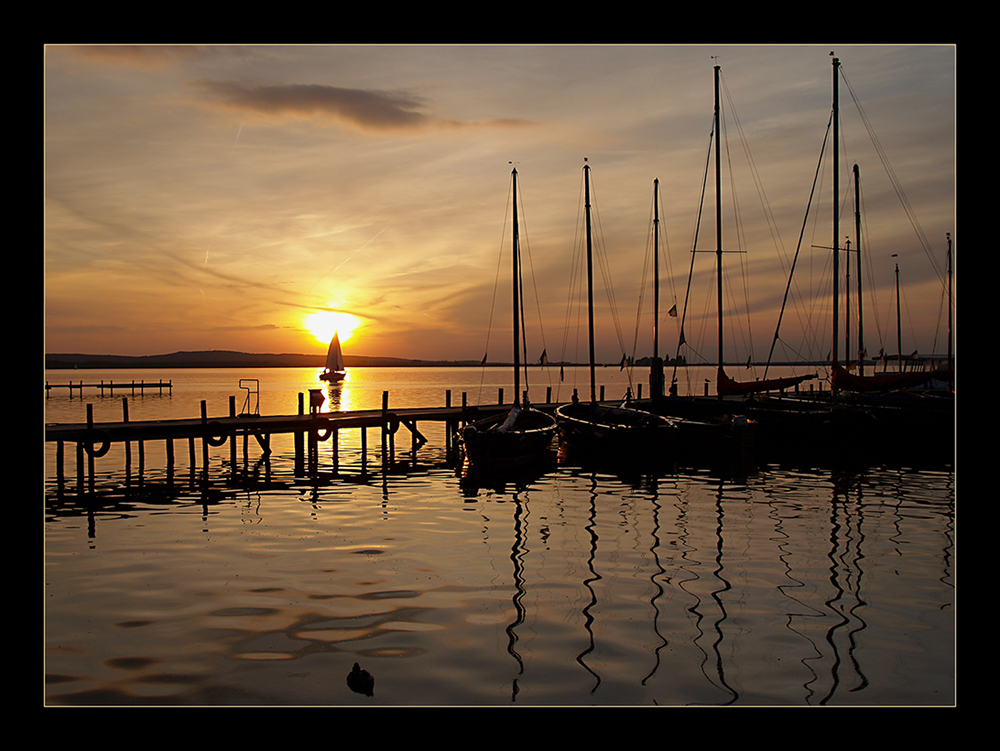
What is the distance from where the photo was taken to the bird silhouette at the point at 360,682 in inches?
341

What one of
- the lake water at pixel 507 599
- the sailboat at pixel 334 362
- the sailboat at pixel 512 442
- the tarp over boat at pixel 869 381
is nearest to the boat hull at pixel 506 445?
the sailboat at pixel 512 442

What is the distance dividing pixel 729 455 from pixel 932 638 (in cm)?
2307

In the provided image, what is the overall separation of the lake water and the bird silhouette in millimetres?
79

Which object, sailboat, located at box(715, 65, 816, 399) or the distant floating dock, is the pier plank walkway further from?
the distant floating dock

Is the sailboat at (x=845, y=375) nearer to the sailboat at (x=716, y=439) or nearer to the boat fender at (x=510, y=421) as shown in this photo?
the sailboat at (x=716, y=439)

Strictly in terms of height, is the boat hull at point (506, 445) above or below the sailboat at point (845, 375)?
below

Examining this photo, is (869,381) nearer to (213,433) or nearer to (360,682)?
(213,433)

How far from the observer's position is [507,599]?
12.5m

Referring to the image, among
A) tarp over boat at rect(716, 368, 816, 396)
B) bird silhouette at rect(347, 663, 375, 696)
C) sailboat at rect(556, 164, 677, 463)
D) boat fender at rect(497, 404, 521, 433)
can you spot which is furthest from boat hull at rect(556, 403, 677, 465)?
bird silhouette at rect(347, 663, 375, 696)

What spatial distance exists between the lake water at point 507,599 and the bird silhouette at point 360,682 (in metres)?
0.08

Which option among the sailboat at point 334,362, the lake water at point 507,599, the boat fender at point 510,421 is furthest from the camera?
the sailboat at point 334,362

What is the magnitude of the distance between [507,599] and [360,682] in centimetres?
418

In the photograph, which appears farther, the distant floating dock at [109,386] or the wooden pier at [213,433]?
the distant floating dock at [109,386]
